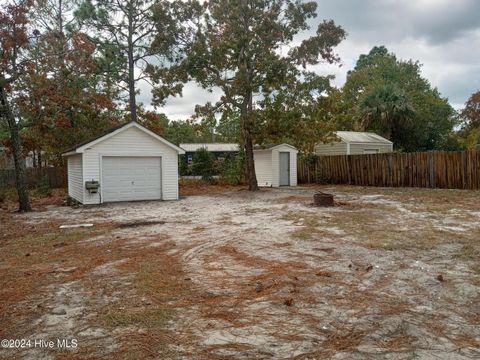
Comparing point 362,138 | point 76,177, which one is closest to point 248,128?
point 76,177

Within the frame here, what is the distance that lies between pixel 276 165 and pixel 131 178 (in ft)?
30.8

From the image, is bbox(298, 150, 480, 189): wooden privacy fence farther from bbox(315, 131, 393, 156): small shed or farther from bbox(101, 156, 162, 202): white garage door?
bbox(101, 156, 162, 202): white garage door

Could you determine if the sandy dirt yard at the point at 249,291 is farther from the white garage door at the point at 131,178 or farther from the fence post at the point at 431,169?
the fence post at the point at 431,169

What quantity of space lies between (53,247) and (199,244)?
8.81ft

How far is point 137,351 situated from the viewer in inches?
124

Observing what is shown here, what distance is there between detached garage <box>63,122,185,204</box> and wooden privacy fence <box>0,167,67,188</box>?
9.60 m

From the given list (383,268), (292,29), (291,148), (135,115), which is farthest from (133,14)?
(383,268)

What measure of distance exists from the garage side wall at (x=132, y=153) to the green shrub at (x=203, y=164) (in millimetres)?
9542

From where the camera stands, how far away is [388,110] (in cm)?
2778

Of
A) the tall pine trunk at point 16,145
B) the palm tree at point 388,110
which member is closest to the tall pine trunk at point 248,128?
the tall pine trunk at point 16,145

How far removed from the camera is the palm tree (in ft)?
89.6

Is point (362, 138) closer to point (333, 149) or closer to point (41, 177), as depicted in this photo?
point (333, 149)

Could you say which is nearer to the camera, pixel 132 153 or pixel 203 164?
pixel 132 153

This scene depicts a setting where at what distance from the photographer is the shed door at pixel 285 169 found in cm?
2345
